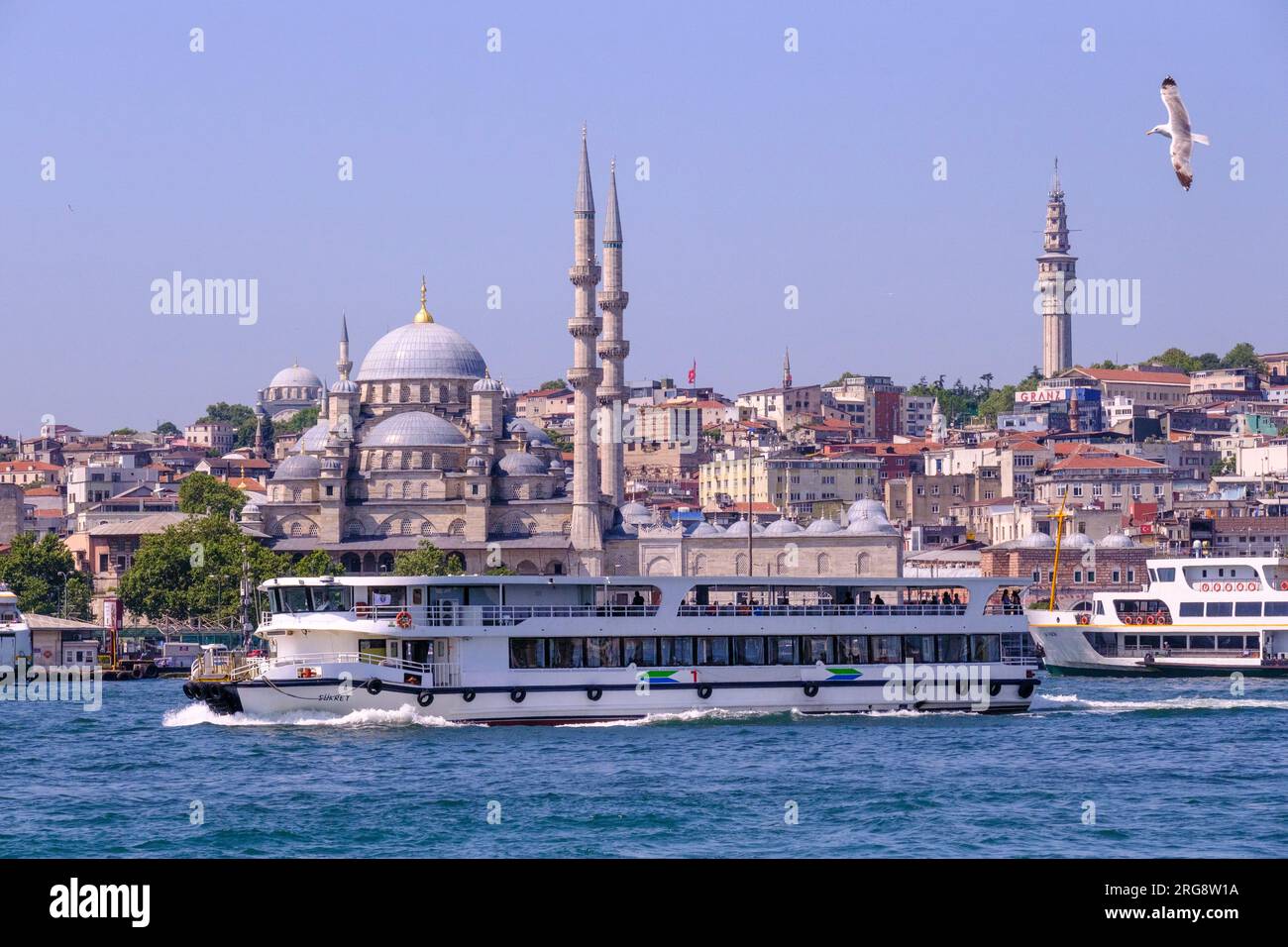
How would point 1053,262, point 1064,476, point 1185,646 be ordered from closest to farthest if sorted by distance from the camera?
point 1185,646 → point 1064,476 → point 1053,262

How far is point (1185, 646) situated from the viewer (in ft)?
154

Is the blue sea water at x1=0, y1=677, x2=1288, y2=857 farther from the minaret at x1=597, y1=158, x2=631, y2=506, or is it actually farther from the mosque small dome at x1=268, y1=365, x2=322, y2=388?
the mosque small dome at x1=268, y1=365, x2=322, y2=388

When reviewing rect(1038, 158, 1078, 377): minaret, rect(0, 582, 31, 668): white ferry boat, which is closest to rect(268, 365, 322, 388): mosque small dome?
rect(1038, 158, 1078, 377): minaret

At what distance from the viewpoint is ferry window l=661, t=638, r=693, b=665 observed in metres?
31.7

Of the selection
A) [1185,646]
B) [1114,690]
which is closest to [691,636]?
[1114,690]

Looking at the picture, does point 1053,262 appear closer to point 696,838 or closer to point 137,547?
point 137,547

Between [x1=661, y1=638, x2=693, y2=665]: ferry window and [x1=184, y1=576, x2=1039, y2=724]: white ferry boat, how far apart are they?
0.07ft

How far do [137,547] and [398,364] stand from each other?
44.0ft

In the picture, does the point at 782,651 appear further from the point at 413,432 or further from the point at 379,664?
the point at 413,432

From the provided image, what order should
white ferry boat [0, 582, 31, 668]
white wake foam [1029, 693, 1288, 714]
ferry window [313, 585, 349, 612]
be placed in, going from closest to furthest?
ferry window [313, 585, 349, 612] → white wake foam [1029, 693, 1288, 714] → white ferry boat [0, 582, 31, 668]

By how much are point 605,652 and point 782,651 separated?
2916mm

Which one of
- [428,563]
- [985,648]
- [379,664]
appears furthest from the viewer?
[428,563]

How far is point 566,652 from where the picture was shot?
31.1 metres

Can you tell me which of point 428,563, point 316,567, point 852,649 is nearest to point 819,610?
point 852,649
